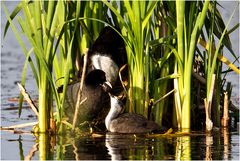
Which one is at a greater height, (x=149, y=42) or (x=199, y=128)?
(x=149, y=42)

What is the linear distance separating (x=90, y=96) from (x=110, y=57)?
2.84 ft


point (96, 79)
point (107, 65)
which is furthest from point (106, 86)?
point (107, 65)

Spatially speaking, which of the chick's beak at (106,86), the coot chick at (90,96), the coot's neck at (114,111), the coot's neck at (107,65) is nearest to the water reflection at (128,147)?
the coot's neck at (114,111)

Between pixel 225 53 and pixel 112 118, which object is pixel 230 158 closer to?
pixel 112 118

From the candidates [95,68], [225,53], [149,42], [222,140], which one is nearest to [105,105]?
[95,68]

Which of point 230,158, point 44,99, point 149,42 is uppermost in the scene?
point 149,42

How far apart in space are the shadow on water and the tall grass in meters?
0.35

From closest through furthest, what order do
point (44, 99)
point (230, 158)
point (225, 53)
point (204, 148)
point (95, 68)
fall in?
point (230, 158) < point (204, 148) < point (44, 99) < point (95, 68) < point (225, 53)

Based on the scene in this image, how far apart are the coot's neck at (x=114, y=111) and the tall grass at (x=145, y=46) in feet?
0.48

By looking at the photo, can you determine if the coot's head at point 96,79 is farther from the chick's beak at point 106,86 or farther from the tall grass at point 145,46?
the tall grass at point 145,46

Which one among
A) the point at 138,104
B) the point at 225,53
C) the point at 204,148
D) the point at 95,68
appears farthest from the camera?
the point at 225,53

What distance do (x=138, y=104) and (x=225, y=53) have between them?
509 centimetres

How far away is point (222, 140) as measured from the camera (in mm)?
8461

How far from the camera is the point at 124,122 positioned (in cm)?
892
